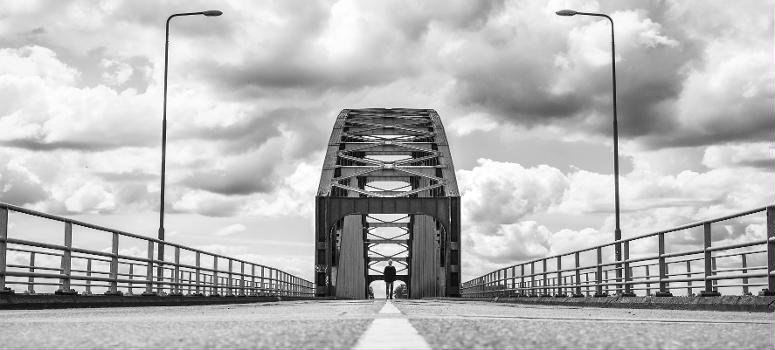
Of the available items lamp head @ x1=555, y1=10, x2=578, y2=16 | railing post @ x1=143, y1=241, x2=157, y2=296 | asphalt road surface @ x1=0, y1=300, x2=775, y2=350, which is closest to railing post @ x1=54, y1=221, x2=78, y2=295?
railing post @ x1=143, y1=241, x2=157, y2=296

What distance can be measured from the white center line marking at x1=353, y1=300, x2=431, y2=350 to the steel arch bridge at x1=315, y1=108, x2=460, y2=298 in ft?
96.4

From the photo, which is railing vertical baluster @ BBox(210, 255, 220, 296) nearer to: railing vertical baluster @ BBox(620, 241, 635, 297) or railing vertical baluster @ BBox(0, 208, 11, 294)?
railing vertical baluster @ BBox(620, 241, 635, 297)

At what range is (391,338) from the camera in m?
4.23

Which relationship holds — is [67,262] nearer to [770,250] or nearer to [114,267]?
[114,267]

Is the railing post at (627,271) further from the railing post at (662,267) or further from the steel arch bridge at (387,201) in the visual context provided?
the steel arch bridge at (387,201)

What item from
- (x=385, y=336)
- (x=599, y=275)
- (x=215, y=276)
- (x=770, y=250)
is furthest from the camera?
(x=215, y=276)

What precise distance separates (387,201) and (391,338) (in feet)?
102

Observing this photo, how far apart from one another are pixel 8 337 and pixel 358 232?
45.8 metres

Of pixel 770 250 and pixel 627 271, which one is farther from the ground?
pixel 770 250

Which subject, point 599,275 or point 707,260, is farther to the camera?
point 599,275

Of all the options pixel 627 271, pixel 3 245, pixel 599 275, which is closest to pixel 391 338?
pixel 3 245

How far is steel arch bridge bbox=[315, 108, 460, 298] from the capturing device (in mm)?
36000

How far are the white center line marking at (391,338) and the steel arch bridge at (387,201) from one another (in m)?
29.4

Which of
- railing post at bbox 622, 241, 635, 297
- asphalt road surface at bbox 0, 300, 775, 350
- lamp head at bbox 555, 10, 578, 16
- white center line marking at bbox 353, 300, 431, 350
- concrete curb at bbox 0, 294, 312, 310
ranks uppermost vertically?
lamp head at bbox 555, 10, 578, 16
